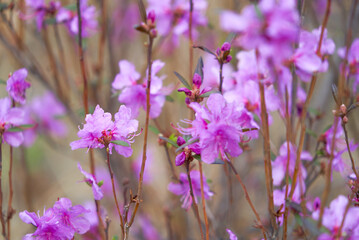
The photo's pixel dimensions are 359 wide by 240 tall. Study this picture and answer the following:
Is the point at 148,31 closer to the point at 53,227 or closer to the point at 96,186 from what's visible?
the point at 96,186

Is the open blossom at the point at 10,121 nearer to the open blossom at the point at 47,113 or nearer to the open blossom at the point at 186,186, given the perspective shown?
the open blossom at the point at 186,186

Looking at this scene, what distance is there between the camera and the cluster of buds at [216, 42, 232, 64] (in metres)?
0.96

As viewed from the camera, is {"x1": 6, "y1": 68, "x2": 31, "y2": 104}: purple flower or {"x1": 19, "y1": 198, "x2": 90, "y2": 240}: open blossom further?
{"x1": 6, "y1": 68, "x2": 31, "y2": 104}: purple flower

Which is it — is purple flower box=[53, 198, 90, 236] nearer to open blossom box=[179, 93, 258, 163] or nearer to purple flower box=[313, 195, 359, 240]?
open blossom box=[179, 93, 258, 163]

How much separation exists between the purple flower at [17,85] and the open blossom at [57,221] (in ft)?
1.20

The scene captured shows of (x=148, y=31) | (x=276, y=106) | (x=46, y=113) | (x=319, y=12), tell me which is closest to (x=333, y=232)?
(x=276, y=106)

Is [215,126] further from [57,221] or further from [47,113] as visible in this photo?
[47,113]

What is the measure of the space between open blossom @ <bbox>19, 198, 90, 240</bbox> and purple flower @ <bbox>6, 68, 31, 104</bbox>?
14.4 inches

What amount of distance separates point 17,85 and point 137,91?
347mm

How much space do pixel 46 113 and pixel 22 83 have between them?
118cm

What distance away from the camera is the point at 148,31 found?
907mm

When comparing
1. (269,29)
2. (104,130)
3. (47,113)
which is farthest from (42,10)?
(269,29)

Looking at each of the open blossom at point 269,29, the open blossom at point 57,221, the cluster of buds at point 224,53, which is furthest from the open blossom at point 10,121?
the open blossom at point 269,29

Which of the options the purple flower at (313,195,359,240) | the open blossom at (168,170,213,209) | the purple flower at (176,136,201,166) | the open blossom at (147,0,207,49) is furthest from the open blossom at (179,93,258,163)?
the open blossom at (147,0,207,49)
